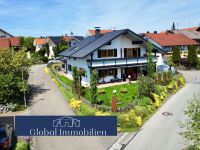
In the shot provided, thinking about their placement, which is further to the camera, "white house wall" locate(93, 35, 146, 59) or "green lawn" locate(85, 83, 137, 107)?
Result: "white house wall" locate(93, 35, 146, 59)

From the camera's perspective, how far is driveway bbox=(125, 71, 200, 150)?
63.6ft

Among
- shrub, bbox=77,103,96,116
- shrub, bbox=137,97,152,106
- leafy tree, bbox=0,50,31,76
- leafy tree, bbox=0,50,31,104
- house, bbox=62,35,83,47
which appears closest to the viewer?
shrub, bbox=77,103,96,116

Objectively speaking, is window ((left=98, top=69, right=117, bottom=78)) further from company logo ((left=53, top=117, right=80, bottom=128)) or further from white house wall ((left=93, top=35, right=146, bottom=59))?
company logo ((left=53, top=117, right=80, bottom=128))

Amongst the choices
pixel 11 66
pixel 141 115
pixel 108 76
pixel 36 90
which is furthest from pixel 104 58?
pixel 141 115

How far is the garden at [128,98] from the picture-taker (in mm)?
23703

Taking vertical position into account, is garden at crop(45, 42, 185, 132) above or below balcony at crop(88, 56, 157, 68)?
below

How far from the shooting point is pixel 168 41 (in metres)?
64.3

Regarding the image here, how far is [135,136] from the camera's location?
70.1 feet

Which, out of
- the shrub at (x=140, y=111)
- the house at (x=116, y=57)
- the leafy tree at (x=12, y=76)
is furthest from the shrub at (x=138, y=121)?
the house at (x=116, y=57)

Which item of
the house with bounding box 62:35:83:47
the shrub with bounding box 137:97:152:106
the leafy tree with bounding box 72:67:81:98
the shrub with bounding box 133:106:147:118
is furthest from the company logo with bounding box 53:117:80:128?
the house with bounding box 62:35:83:47

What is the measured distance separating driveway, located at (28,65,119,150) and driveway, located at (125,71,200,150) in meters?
2.10

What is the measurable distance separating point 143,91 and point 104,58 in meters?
11.9

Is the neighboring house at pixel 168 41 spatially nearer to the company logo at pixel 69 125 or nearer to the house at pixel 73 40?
the house at pixel 73 40

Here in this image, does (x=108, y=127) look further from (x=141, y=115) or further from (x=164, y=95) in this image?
(x=164, y=95)
